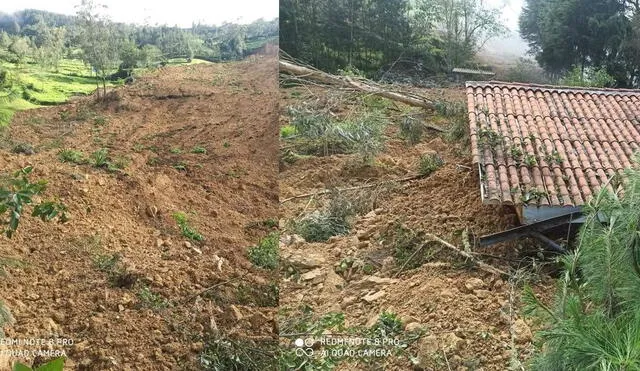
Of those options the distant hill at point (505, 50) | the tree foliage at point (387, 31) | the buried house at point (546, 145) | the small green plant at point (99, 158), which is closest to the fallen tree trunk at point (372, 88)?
the tree foliage at point (387, 31)

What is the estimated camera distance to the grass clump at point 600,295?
1.59m

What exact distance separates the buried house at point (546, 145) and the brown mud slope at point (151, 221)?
89 cm

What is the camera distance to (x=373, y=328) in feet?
8.00

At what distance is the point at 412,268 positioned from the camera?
2.51 meters

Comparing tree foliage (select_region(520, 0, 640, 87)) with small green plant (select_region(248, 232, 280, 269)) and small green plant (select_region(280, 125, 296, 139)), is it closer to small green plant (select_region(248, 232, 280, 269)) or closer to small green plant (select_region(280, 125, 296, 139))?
small green plant (select_region(280, 125, 296, 139))

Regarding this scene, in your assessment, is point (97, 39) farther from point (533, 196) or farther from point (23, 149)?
point (533, 196)

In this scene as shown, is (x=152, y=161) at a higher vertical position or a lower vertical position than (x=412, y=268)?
higher

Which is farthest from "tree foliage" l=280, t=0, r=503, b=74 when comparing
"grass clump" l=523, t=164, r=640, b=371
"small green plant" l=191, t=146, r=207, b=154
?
"grass clump" l=523, t=164, r=640, b=371

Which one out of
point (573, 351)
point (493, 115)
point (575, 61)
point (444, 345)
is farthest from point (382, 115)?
point (573, 351)

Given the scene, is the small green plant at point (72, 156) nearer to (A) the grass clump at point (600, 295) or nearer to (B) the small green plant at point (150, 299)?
(B) the small green plant at point (150, 299)

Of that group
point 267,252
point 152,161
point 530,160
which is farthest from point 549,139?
point 152,161

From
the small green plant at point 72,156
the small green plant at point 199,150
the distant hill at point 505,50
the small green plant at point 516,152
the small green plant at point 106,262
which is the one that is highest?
the distant hill at point 505,50

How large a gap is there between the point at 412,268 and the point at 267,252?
0.60 metres

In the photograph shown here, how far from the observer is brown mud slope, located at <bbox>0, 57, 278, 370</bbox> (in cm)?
242
